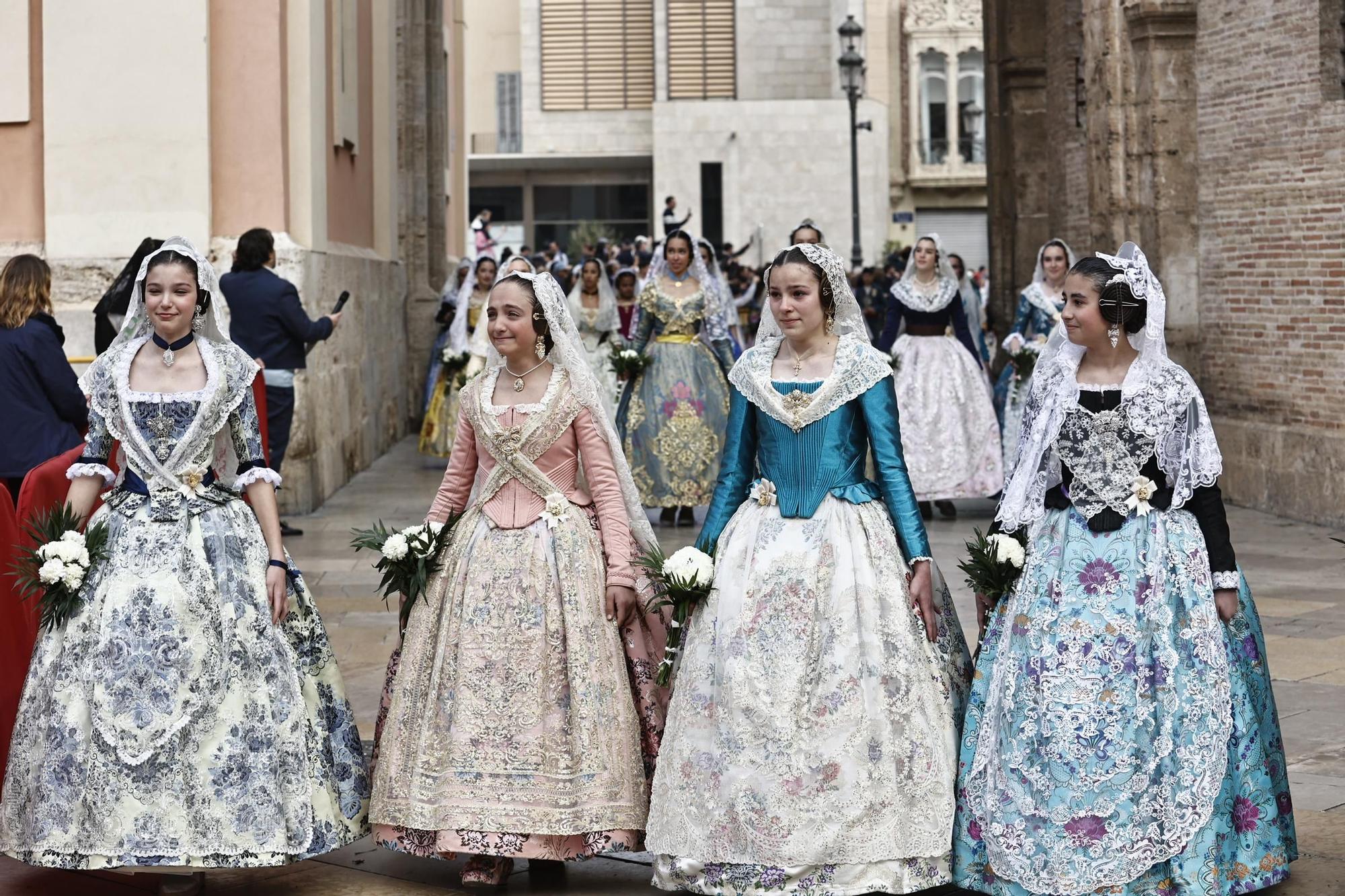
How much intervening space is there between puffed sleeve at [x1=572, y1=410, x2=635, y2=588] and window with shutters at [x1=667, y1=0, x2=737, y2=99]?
41.8 m

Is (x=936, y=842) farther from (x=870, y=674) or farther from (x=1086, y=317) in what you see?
(x=1086, y=317)

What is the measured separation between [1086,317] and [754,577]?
113 centimetres

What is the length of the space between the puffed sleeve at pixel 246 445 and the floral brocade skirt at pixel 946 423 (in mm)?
8126

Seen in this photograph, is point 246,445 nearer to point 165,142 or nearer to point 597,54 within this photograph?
point 165,142

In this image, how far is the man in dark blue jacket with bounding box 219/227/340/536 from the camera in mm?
12070

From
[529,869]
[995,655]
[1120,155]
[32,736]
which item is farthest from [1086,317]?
[1120,155]

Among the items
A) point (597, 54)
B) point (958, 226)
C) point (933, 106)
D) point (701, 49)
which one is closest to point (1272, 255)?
point (701, 49)

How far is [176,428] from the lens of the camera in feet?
18.2

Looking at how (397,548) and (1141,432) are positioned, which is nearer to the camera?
(1141,432)

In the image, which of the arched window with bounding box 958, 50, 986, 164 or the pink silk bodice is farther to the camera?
the arched window with bounding box 958, 50, 986, 164

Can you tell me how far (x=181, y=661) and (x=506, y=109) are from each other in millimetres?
44531

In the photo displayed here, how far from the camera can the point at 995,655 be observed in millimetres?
5301

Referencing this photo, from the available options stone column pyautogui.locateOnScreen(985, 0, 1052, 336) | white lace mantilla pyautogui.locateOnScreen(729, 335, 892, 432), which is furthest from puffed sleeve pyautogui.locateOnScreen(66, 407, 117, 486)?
stone column pyautogui.locateOnScreen(985, 0, 1052, 336)

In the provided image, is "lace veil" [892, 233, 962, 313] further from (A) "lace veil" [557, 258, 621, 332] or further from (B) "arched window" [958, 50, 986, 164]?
(B) "arched window" [958, 50, 986, 164]
